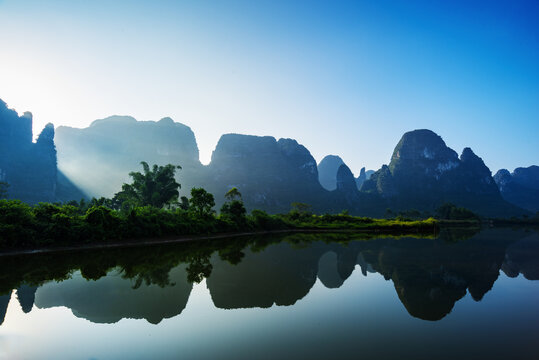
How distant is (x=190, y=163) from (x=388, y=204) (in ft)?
344

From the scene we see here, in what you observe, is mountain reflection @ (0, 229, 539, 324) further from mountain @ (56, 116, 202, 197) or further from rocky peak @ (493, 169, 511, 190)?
rocky peak @ (493, 169, 511, 190)

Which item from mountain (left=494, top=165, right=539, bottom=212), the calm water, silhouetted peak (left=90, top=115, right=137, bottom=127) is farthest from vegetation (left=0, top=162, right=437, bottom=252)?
mountain (left=494, top=165, right=539, bottom=212)

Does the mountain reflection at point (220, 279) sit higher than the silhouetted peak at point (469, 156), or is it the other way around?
the silhouetted peak at point (469, 156)

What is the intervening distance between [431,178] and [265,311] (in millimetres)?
164881

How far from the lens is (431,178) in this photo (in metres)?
147

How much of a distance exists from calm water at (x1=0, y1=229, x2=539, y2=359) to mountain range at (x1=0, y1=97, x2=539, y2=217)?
113 meters

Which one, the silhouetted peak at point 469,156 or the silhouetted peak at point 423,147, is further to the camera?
the silhouetted peak at point 469,156

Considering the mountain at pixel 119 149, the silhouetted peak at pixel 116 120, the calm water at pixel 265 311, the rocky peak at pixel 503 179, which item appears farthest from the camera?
the rocky peak at pixel 503 179

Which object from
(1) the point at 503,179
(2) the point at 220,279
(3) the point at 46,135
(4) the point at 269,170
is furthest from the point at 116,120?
(1) the point at 503,179

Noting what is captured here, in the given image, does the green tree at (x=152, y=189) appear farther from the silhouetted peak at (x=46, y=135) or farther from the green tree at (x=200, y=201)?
the silhouetted peak at (x=46, y=135)

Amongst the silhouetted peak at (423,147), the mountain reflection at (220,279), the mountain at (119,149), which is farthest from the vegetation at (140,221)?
the silhouetted peak at (423,147)

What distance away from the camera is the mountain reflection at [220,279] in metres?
7.09

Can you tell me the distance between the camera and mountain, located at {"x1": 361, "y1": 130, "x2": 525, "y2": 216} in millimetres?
132000

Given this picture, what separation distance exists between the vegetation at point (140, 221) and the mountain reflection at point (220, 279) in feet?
8.16
